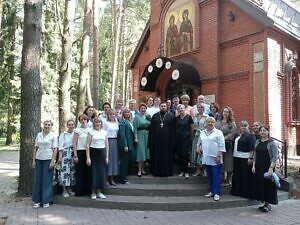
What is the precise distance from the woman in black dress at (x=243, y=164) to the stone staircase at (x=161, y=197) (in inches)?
8.1

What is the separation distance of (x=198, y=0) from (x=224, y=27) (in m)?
1.91

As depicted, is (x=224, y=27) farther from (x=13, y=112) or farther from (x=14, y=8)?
(x=13, y=112)

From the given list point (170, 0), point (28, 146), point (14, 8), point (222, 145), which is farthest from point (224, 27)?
point (14, 8)

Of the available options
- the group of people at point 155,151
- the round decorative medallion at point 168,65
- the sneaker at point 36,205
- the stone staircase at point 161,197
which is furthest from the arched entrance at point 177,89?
the sneaker at point 36,205

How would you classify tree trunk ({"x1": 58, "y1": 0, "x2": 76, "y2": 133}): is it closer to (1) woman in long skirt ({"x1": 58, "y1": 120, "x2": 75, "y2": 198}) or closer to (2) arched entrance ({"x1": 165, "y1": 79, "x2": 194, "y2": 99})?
(1) woman in long skirt ({"x1": 58, "y1": 120, "x2": 75, "y2": 198})

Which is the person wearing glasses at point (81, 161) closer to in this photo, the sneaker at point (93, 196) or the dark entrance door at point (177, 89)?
the sneaker at point (93, 196)

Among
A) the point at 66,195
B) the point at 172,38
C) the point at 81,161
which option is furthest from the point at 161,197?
the point at 172,38

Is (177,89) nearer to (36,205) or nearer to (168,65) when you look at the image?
(168,65)

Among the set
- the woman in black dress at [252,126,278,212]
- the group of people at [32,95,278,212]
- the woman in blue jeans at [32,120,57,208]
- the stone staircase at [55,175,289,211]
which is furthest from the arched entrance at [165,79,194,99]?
the woman in blue jeans at [32,120,57,208]

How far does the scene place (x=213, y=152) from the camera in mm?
8203

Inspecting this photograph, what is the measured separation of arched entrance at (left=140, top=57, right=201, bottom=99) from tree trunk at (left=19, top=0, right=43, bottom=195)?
6445 millimetres

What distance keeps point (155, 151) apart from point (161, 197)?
1.34 meters

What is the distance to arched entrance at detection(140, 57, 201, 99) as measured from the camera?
15.0 m

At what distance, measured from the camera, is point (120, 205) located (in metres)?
7.86
